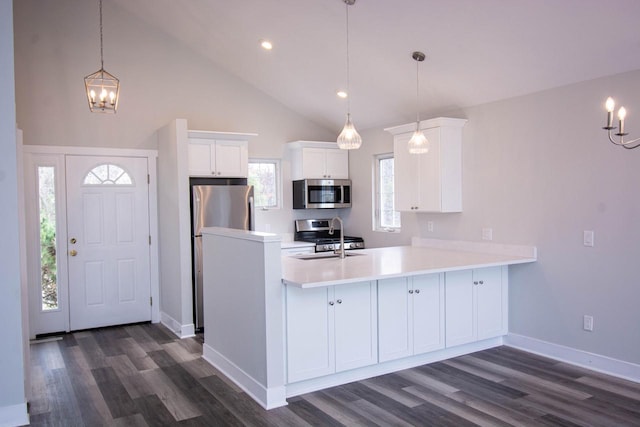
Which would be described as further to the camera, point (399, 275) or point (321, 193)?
point (321, 193)

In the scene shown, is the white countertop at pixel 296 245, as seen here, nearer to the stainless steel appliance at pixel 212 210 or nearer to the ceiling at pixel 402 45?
the stainless steel appliance at pixel 212 210

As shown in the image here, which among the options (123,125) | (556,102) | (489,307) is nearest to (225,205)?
(123,125)

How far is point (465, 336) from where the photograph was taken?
4.53 meters

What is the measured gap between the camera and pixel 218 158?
233 inches

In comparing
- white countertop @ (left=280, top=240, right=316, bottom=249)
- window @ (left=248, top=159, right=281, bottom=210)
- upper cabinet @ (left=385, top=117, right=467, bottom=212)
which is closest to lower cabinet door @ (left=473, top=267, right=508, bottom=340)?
upper cabinet @ (left=385, top=117, right=467, bottom=212)

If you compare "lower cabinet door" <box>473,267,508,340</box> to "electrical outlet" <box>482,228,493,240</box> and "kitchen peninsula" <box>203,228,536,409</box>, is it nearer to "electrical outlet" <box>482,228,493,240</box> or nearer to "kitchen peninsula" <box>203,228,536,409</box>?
"kitchen peninsula" <box>203,228,536,409</box>

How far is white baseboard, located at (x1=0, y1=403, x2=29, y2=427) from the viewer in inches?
130

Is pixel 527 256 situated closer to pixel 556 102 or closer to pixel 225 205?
pixel 556 102

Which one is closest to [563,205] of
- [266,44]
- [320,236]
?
[266,44]

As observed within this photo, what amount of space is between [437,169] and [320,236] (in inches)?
94.3

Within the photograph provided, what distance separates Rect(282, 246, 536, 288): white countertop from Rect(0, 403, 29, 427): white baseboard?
6.23ft

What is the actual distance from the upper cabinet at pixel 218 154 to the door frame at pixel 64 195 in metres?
0.64

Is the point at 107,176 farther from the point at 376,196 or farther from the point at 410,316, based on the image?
the point at 410,316

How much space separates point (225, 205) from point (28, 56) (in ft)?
8.47
